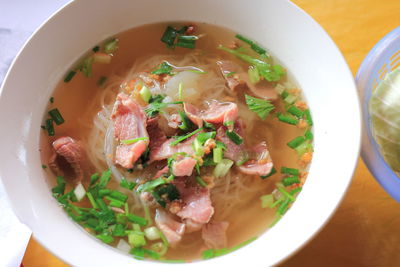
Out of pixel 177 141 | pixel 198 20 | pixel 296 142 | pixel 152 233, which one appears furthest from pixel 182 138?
pixel 198 20

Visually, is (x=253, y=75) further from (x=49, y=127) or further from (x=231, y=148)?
(x=49, y=127)

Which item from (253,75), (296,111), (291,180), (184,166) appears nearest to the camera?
(184,166)

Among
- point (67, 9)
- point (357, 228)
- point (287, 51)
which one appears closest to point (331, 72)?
point (287, 51)

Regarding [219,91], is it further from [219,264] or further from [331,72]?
[219,264]

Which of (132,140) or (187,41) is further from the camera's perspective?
(187,41)

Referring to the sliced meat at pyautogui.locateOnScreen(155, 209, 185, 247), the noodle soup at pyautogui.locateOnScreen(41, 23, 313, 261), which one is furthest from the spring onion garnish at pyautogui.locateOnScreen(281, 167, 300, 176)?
the sliced meat at pyautogui.locateOnScreen(155, 209, 185, 247)
